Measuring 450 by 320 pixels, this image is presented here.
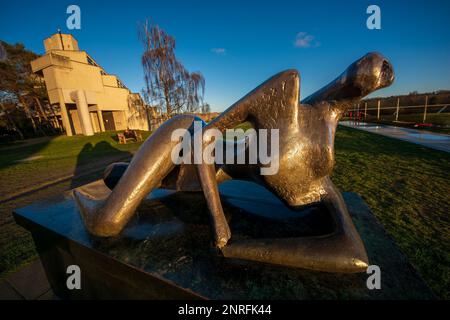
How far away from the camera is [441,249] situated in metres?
2.54

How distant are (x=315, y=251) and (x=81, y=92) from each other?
23969mm

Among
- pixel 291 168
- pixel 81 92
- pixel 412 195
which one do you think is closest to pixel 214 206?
pixel 291 168

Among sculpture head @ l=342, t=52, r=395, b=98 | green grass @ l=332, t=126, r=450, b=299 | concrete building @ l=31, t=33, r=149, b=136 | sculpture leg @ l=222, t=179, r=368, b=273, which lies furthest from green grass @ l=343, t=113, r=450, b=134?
concrete building @ l=31, t=33, r=149, b=136

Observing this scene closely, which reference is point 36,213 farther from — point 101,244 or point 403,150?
point 403,150

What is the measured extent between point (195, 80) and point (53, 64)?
12.4 meters

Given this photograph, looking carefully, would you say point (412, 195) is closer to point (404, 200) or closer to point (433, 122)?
point (404, 200)

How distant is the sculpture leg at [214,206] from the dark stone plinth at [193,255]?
0.13m

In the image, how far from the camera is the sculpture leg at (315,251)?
123 centimetres

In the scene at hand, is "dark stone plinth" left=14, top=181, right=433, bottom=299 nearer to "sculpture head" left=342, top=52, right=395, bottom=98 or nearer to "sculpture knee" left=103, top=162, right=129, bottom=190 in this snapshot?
"sculpture knee" left=103, top=162, right=129, bottom=190

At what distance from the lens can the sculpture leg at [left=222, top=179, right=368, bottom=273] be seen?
4.03 feet

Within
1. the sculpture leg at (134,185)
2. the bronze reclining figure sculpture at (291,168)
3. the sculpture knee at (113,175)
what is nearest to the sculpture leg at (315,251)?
the bronze reclining figure sculpture at (291,168)

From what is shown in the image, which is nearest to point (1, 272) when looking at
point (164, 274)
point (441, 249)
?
point (164, 274)

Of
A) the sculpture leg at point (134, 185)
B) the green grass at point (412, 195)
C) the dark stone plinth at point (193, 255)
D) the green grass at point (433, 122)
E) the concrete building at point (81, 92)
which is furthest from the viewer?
the concrete building at point (81, 92)

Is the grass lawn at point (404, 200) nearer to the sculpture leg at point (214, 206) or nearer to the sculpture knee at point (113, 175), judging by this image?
the sculpture knee at point (113, 175)
